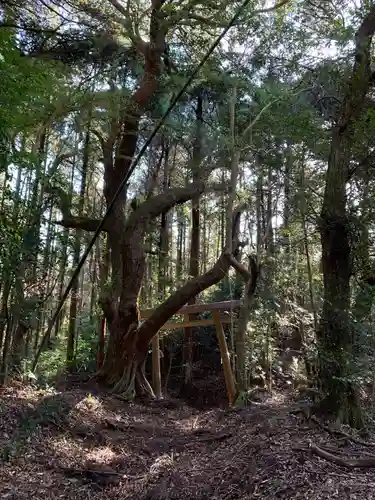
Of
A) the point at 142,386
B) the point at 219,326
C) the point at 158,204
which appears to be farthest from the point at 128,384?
the point at 158,204

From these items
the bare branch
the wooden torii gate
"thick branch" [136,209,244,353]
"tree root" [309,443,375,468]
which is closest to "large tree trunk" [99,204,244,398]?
"thick branch" [136,209,244,353]

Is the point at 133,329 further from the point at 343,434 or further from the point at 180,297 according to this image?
the point at 343,434

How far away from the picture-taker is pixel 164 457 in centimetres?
486

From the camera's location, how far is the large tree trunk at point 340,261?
4.34m

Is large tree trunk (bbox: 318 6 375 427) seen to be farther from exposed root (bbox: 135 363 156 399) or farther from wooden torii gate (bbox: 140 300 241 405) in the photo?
exposed root (bbox: 135 363 156 399)

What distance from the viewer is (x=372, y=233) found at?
194 inches

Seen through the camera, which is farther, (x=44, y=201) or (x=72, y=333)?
(x=72, y=333)

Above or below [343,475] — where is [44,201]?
above

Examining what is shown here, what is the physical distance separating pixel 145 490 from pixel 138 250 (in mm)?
5796

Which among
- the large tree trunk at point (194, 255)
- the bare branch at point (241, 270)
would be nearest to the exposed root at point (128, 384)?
the bare branch at point (241, 270)

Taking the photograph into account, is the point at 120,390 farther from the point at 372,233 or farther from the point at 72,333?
the point at 372,233

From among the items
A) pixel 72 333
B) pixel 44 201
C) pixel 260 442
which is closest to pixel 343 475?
pixel 260 442

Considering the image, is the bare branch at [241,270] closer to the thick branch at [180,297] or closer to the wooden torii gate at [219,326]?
the thick branch at [180,297]

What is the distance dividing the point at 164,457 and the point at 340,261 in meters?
2.87
